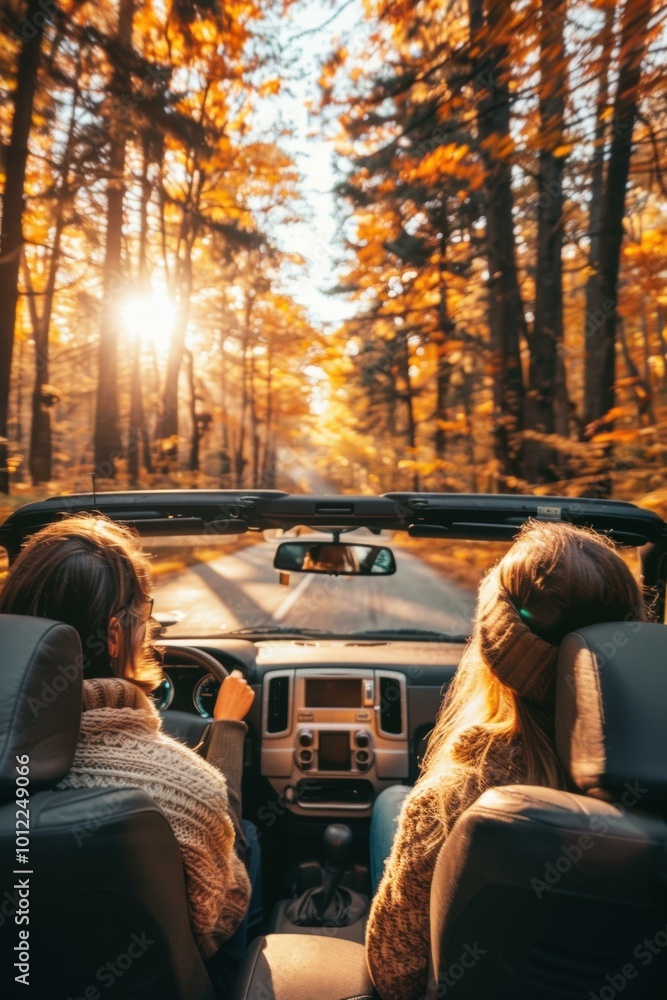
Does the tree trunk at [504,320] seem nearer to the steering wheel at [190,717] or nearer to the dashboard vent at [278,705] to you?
the dashboard vent at [278,705]

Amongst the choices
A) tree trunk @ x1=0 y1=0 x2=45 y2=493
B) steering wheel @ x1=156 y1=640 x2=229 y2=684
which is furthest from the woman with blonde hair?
tree trunk @ x1=0 y1=0 x2=45 y2=493

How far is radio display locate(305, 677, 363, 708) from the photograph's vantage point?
4008 millimetres

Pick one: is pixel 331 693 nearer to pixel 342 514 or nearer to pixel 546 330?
pixel 342 514

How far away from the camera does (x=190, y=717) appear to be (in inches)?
142

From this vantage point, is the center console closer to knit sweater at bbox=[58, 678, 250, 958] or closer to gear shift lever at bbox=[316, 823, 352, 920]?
gear shift lever at bbox=[316, 823, 352, 920]

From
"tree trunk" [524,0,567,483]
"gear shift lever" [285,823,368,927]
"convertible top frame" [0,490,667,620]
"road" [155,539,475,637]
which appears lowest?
"gear shift lever" [285,823,368,927]

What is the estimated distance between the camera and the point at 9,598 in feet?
5.99

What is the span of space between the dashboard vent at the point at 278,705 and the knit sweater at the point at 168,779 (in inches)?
75.2

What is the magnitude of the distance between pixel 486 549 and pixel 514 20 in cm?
1015

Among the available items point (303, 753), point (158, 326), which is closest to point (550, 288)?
point (303, 753)

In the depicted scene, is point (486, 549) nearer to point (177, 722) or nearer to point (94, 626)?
point (177, 722)

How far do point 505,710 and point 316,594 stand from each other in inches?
444

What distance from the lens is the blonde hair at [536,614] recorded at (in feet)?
5.40

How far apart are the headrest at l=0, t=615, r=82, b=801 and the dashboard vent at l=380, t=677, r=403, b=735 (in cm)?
270
